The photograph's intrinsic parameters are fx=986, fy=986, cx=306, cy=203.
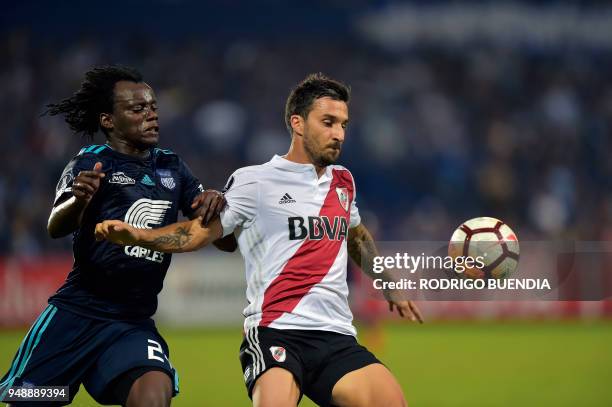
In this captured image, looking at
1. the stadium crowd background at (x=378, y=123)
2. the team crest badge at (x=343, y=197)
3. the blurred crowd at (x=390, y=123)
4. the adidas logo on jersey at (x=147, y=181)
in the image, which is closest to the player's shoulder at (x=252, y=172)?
the team crest badge at (x=343, y=197)

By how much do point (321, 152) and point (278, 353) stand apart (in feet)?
3.57

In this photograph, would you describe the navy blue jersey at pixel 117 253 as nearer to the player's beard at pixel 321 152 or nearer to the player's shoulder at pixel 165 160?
the player's shoulder at pixel 165 160

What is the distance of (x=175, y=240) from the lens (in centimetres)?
501

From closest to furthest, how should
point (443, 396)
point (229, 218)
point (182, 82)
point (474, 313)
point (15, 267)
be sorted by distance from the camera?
1. point (229, 218)
2. point (443, 396)
3. point (15, 267)
4. point (474, 313)
5. point (182, 82)

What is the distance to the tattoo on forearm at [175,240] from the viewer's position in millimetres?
4957

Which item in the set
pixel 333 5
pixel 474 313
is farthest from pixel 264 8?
pixel 474 313

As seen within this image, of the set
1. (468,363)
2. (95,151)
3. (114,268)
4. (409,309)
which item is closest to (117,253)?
(114,268)

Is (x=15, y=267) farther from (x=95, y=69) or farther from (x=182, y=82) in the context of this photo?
(x=95, y=69)

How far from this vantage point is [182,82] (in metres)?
19.8

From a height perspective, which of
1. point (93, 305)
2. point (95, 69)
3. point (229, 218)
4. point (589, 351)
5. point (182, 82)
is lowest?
point (589, 351)

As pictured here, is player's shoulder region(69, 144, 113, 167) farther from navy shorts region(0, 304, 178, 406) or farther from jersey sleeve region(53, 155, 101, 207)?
navy shorts region(0, 304, 178, 406)

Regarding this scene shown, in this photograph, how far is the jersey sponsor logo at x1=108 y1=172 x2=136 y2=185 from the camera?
17.7ft

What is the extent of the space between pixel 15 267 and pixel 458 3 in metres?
11.6

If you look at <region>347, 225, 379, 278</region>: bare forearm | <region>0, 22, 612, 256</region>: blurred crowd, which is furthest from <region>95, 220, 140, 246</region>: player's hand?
<region>0, 22, 612, 256</region>: blurred crowd
